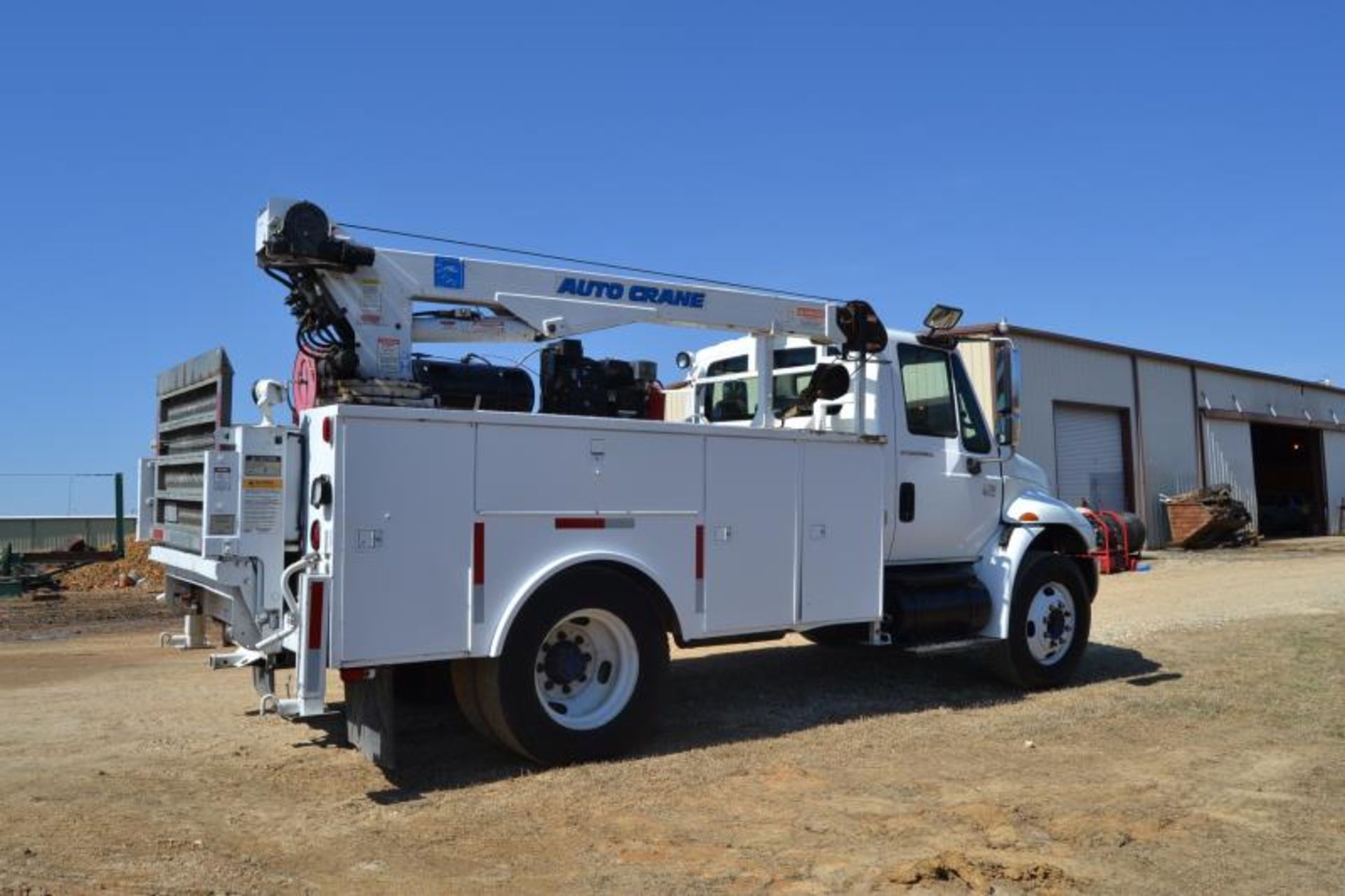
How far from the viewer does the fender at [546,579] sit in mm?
5949

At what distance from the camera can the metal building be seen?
2455 centimetres

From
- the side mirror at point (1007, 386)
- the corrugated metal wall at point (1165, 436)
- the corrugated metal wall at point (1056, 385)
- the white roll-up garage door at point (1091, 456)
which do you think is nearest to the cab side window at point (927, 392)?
the side mirror at point (1007, 386)

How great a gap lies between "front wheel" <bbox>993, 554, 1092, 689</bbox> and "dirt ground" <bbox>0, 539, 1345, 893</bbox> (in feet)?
0.79

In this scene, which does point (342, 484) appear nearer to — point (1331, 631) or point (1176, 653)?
point (1176, 653)

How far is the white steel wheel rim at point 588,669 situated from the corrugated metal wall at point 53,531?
Result: 21.3 metres

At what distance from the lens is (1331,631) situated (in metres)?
11.7

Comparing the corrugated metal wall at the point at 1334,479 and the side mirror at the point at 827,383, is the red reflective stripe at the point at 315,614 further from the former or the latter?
the corrugated metal wall at the point at 1334,479

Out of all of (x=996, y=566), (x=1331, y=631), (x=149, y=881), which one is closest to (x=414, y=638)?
(x=149, y=881)

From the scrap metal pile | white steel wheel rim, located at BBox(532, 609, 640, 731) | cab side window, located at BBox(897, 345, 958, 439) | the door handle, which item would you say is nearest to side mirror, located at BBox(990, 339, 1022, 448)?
cab side window, located at BBox(897, 345, 958, 439)

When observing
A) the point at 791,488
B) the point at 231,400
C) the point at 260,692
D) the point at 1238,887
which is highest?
the point at 231,400

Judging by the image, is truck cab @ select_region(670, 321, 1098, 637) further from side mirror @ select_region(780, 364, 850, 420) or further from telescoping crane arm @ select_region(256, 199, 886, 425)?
telescoping crane arm @ select_region(256, 199, 886, 425)

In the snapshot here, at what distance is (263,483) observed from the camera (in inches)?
227

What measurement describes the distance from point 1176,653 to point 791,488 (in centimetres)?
560

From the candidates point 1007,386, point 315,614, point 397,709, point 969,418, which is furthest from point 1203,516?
point 315,614
